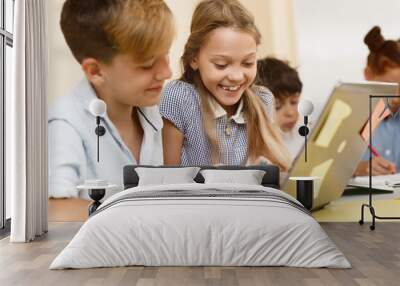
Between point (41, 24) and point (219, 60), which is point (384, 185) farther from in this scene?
point (41, 24)

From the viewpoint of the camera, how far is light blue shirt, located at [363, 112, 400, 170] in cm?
784

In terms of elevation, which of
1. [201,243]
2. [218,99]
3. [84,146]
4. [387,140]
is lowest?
[201,243]

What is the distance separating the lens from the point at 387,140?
25.8 ft

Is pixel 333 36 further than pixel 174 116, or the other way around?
pixel 333 36

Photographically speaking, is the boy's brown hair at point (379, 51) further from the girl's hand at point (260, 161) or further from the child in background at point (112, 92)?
the child in background at point (112, 92)

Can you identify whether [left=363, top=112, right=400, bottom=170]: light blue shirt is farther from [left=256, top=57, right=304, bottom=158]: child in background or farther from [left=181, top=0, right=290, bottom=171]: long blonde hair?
[left=181, top=0, right=290, bottom=171]: long blonde hair

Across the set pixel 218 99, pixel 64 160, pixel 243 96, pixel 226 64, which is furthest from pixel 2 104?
pixel 243 96

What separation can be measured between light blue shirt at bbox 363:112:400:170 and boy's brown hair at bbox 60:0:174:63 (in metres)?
2.67

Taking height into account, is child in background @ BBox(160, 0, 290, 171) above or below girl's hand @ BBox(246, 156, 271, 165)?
above

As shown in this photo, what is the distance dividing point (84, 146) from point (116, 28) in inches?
55.1

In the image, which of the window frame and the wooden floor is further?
the window frame

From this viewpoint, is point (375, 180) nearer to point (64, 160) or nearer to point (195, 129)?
point (195, 129)

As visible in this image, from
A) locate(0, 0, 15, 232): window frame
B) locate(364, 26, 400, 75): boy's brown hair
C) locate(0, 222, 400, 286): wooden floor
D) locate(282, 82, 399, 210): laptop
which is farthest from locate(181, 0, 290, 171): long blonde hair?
locate(0, 222, 400, 286): wooden floor

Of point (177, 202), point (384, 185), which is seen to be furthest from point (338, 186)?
point (177, 202)
